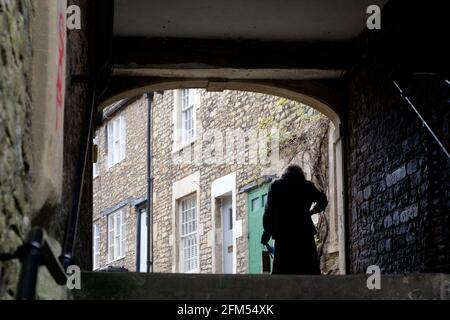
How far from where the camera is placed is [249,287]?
18.4ft

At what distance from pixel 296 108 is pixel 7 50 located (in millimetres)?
11561

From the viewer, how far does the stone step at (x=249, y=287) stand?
5.54 metres

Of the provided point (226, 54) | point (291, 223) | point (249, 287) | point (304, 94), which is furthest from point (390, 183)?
point (249, 287)

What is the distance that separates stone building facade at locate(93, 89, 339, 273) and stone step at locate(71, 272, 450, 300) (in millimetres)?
7336

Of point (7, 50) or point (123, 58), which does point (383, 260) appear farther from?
point (7, 50)

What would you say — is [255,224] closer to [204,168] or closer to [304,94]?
[204,168]

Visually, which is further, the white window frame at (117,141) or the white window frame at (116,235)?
the white window frame at (117,141)

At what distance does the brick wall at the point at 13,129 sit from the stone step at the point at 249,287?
1.46 m

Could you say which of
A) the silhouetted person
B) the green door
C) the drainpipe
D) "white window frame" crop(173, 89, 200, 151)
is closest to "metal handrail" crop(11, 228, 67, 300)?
the silhouetted person

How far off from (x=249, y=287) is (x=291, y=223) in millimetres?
3382

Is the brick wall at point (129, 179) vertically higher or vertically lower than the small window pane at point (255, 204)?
higher

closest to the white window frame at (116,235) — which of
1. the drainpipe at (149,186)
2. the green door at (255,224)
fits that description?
the drainpipe at (149,186)

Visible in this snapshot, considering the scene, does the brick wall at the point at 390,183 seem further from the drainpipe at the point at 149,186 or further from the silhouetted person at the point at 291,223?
the drainpipe at the point at 149,186
